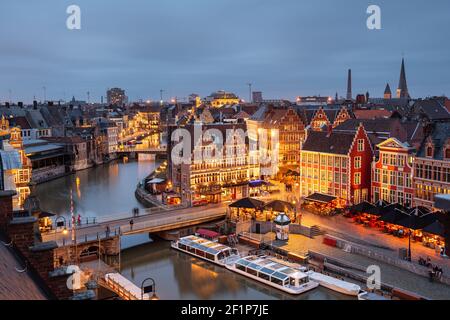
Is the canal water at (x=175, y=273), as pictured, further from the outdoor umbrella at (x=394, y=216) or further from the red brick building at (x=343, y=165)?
the red brick building at (x=343, y=165)

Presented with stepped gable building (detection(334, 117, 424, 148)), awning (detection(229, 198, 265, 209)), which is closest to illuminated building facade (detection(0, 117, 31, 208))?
awning (detection(229, 198, 265, 209))

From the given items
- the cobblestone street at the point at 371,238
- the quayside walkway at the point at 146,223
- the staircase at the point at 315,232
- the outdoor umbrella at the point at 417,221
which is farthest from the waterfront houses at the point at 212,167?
the outdoor umbrella at the point at 417,221

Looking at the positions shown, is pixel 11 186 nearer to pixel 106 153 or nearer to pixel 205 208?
pixel 205 208

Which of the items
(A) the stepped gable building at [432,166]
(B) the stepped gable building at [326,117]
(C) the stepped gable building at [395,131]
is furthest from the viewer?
(B) the stepped gable building at [326,117]

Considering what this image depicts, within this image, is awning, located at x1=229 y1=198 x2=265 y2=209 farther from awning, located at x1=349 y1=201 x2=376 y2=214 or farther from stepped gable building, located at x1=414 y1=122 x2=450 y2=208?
stepped gable building, located at x1=414 y1=122 x2=450 y2=208

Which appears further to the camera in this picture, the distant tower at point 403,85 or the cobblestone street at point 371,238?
the distant tower at point 403,85

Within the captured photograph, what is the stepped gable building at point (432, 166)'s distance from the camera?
31266 millimetres

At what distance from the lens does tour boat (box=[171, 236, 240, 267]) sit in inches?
1141

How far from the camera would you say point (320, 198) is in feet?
124

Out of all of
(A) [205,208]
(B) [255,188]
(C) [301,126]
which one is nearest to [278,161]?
(C) [301,126]

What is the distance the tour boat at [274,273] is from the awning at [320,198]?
10772mm

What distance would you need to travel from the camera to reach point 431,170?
32344 mm

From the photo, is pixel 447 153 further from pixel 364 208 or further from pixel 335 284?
pixel 335 284

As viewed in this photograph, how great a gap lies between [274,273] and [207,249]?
5588 millimetres
